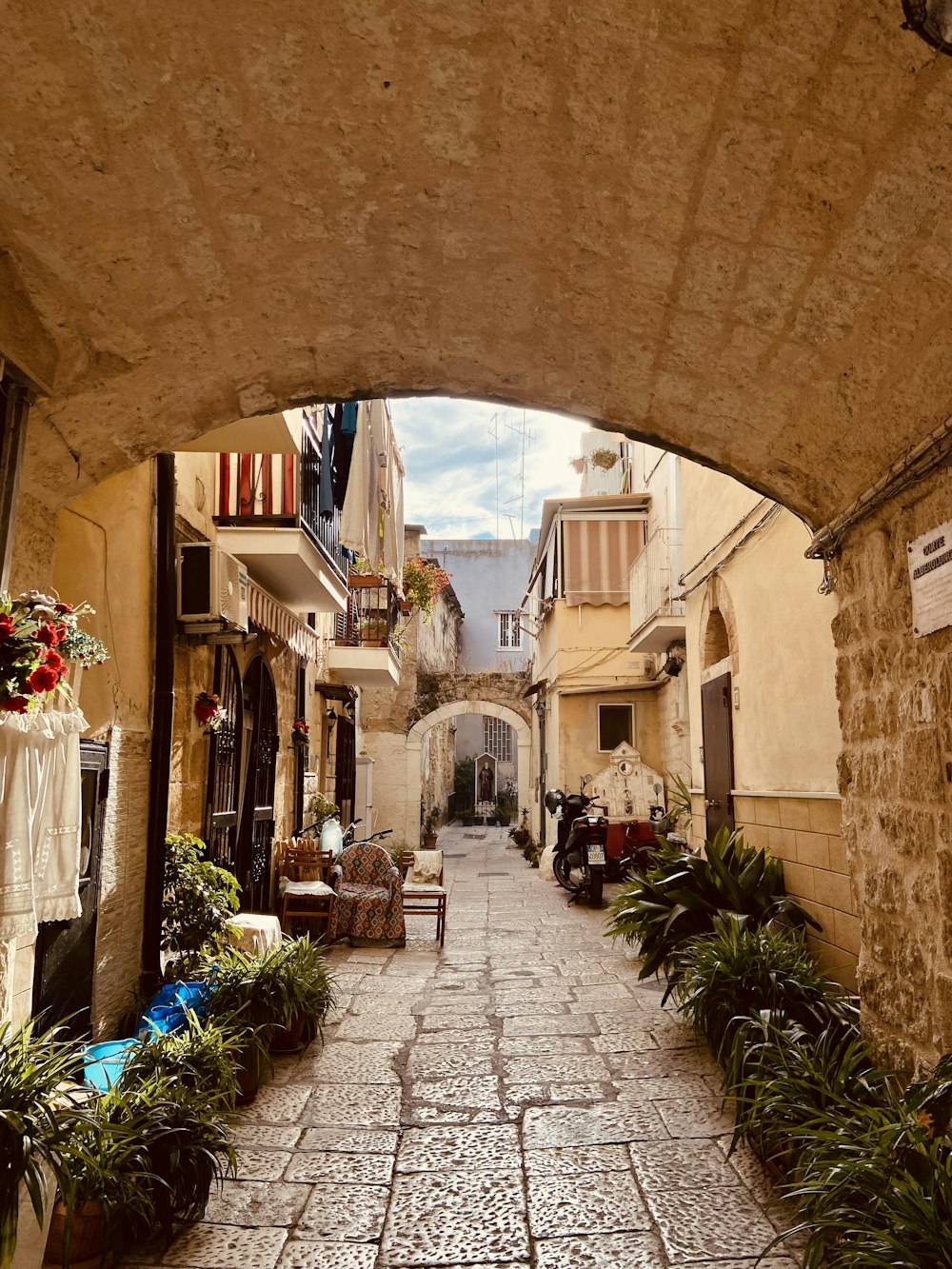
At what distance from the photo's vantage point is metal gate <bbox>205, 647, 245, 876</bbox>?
6641mm

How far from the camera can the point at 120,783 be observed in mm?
4977

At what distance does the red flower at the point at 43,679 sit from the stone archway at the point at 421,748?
15666 millimetres

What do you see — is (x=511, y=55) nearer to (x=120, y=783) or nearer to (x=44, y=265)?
(x=44, y=265)

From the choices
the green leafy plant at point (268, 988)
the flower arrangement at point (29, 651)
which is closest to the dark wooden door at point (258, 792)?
the green leafy plant at point (268, 988)

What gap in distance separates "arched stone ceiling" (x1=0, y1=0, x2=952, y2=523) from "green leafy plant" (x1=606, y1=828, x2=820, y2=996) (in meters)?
2.87

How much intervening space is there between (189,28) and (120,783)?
12.4 feet

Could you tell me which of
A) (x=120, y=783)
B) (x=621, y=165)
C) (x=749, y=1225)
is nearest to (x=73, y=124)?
(x=621, y=165)

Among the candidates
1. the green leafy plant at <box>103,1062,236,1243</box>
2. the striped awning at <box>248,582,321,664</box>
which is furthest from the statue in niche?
the green leafy plant at <box>103,1062,236,1243</box>

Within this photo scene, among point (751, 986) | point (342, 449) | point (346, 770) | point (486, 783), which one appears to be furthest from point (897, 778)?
point (486, 783)

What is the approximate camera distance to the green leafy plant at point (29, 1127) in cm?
242

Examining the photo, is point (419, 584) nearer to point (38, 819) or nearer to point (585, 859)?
point (585, 859)

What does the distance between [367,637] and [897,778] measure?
10.2 m

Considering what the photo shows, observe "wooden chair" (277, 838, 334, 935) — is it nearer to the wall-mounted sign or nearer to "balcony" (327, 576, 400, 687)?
"balcony" (327, 576, 400, 687)

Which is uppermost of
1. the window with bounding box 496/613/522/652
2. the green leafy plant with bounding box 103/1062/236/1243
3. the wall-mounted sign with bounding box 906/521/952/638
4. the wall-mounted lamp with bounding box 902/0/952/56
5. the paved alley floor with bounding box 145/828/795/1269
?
the window with bounding box 496/613/522/652
